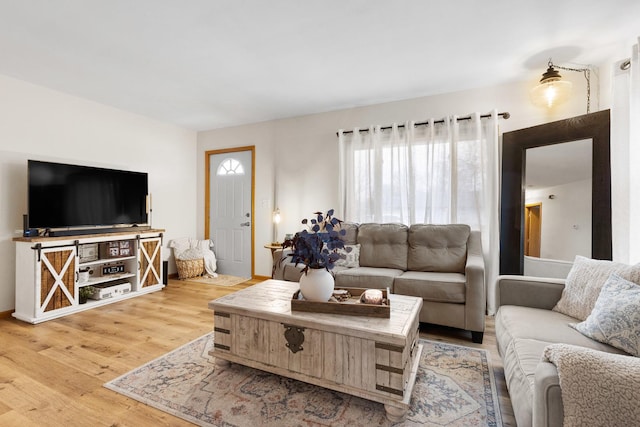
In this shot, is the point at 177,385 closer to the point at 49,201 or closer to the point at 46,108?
the point at 49,201

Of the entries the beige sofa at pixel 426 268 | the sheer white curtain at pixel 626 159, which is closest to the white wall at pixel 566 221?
the sheer white curtain at pixel 626 159

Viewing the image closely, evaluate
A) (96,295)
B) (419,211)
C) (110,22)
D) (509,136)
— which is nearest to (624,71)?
(509,136)

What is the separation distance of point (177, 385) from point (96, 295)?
2.35 metres

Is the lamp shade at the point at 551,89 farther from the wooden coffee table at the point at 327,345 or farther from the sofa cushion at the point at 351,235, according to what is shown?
the wooden coffee table at the point at 327,345

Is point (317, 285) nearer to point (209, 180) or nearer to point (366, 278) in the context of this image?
point (366, 278)

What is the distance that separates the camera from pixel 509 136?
3197 mm

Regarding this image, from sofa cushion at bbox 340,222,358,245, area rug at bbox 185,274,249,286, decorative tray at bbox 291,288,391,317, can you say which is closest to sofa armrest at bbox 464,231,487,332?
decorative tray at bbox 291,288,391,317

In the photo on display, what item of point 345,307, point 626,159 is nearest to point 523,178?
point 626,159

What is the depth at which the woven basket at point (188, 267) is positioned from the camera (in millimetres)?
4633

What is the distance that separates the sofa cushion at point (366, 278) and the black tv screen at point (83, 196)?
2905mm

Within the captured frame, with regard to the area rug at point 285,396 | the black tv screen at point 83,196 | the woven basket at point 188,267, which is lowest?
the area rug at point 285,396

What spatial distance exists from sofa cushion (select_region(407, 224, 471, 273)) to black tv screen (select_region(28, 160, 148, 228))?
11.6 feet

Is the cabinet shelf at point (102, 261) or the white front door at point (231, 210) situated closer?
the cabinet shelf at point (102, 261)

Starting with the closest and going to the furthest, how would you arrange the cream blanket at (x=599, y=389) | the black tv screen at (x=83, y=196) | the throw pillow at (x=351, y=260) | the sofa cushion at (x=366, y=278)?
1. the cream blanket at (x=599, y=389)
2. the sofa cushion at (x=366, y=278)
3. the black tv screen at (x=83, y=196)
4. the throw pillow at (x=351, y=260)
